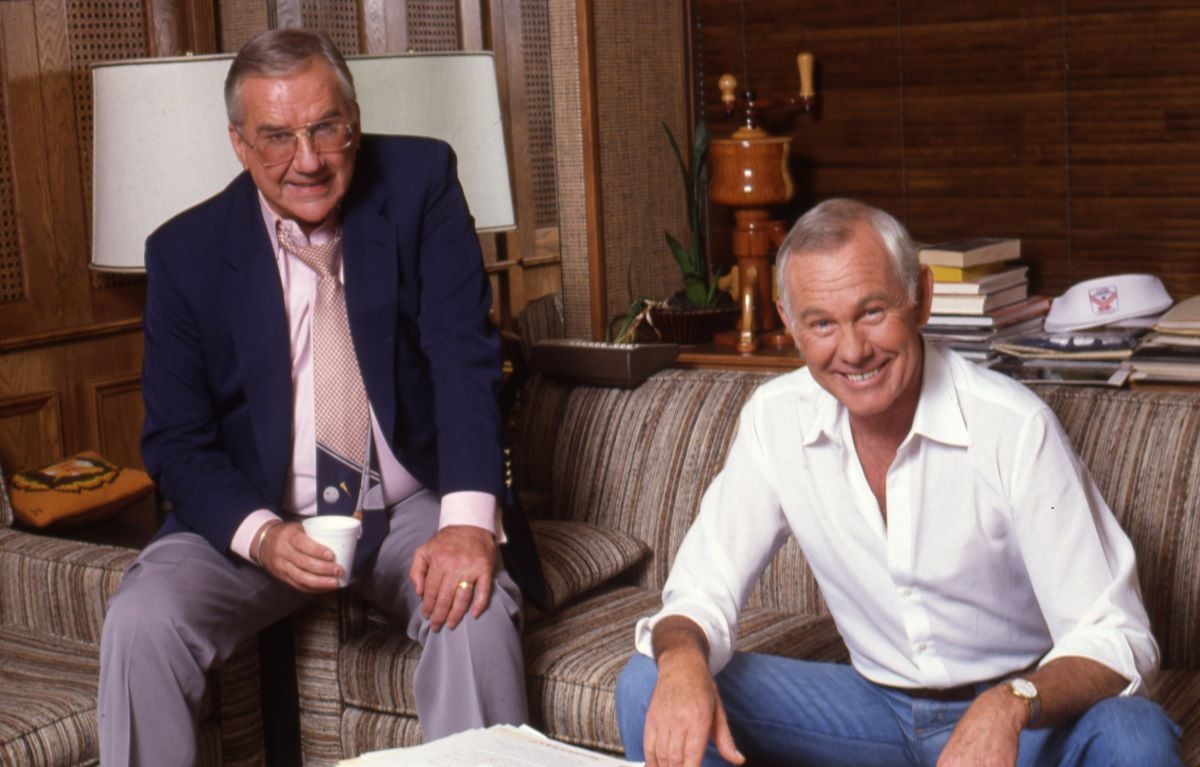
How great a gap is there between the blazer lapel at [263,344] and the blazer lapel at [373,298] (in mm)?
117

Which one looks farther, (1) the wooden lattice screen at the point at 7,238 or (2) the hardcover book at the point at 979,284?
(1) the wooden lattice screen at the point at 7,238

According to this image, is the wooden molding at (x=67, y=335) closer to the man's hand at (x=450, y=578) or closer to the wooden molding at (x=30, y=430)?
the wooden molding at (x=30, y=430)

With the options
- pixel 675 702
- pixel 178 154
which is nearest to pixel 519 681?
pixel 675 702

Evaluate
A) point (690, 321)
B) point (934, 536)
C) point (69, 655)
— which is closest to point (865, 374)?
point (934, 536)

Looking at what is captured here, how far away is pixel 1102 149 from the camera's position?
120 inches

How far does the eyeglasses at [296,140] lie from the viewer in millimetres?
2285

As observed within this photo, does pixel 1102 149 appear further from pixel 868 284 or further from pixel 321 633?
pixel 321 633

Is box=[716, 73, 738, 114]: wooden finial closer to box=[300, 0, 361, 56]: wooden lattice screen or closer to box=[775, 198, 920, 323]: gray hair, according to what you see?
box=[300, 0, 361, 56]: wooden lattice screen

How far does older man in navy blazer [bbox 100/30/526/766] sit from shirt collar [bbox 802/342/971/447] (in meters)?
0.63

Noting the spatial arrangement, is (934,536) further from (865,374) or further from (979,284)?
(979,284)

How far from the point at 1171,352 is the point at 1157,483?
13.2 inches

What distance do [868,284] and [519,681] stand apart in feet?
2.92

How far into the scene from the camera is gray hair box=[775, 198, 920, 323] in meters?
1.75

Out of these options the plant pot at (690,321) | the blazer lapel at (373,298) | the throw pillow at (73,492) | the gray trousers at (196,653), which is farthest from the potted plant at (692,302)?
the throw pillow at (73,492)
